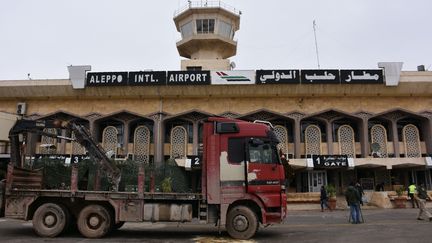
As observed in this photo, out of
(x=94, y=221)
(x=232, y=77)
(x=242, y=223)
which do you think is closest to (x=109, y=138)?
(x=232, y=77)

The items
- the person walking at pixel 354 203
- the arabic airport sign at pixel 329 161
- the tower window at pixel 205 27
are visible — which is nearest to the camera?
the person walking at pixel 354 203

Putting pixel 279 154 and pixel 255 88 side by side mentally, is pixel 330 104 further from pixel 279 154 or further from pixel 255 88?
pixel 279 154

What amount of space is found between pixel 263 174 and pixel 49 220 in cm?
685

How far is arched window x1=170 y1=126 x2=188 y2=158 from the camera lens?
3288 cm

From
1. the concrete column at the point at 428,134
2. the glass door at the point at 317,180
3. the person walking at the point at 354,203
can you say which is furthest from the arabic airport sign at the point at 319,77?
the person walking at the point at 354,203

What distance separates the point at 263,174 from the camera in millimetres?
11414

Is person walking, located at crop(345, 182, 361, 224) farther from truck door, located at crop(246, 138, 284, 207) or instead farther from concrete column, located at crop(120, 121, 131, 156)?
concrete column, located at crop(120, 121, 131, 156)

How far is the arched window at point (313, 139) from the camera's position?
106 feet

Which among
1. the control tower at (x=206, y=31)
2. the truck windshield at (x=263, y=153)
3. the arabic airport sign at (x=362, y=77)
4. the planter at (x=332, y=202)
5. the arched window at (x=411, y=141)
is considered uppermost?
the control tower at (x=206, y=31)

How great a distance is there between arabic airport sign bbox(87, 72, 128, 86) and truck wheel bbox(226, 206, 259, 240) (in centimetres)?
2310

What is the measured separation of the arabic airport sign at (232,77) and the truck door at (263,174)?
20.5 metres

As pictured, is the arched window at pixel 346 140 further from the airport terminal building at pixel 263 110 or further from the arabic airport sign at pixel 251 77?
the arabic airport sign at pixel 251 77

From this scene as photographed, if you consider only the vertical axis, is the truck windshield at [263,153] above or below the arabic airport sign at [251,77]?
below

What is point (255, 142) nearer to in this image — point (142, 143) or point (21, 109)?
point (142, 143)
